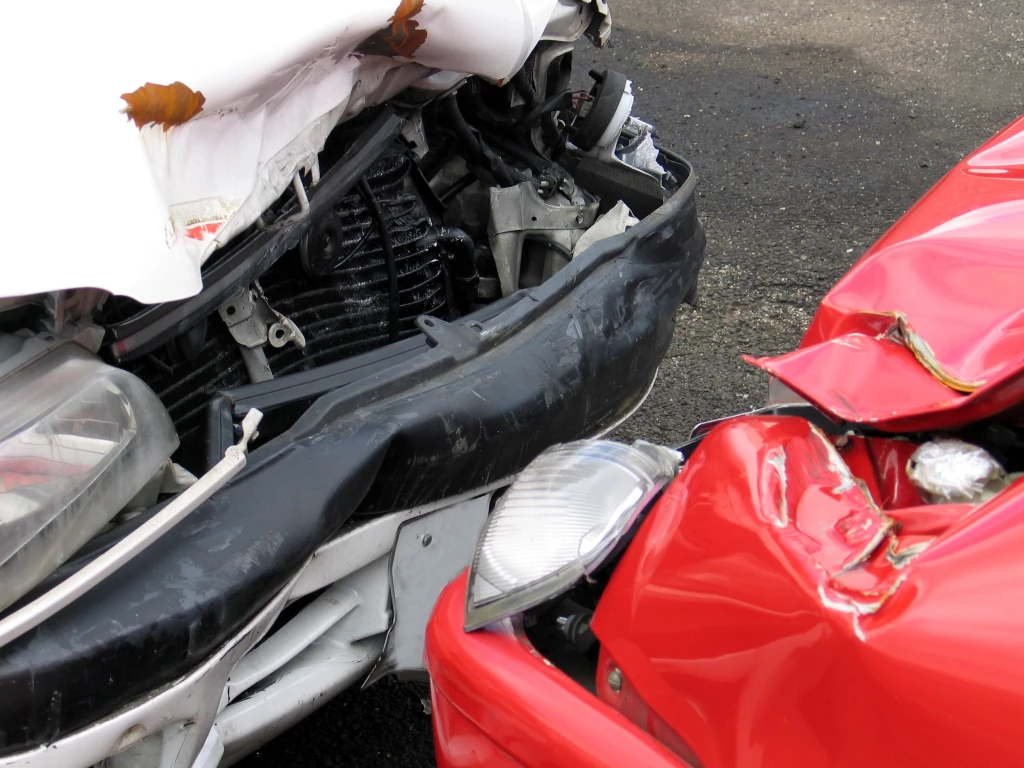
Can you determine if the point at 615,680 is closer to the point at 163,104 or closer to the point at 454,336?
the point at 454,336

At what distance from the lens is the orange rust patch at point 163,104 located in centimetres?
131

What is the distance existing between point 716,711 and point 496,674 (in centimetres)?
28

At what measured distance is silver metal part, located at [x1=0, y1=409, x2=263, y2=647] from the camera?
3.71ft

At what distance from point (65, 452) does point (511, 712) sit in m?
0.67

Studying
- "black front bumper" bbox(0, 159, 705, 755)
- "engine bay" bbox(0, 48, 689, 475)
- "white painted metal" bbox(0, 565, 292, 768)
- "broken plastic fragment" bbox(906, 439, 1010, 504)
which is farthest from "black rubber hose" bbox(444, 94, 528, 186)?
"broken plastic fragment" bbox(906, 439, 1010, 504)

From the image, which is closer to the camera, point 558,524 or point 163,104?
point 558,524

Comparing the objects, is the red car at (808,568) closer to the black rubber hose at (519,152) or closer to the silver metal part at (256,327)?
the silver metal part at (256,327)

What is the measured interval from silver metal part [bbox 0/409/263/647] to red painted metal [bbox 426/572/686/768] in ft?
1.13

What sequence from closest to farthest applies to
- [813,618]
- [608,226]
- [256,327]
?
[813,618] → [256,327] → [608,226]

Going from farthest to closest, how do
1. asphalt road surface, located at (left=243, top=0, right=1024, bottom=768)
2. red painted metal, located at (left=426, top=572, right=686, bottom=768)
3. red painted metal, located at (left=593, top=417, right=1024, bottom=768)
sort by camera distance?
1. asphalt road surface, located at (left=243, top=0, right=1024, bottom=768)
2. red painted metal, located at (left=426, top=572, right=686, bottom=768)
3. red painted metal, located at (left=593, top=417, right=1024, bottom=768)

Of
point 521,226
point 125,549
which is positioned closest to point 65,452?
point 125,549

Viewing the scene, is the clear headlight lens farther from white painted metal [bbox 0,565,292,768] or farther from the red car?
the red car

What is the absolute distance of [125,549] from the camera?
1.19 metres

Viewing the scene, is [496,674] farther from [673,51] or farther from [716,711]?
[673,51]
